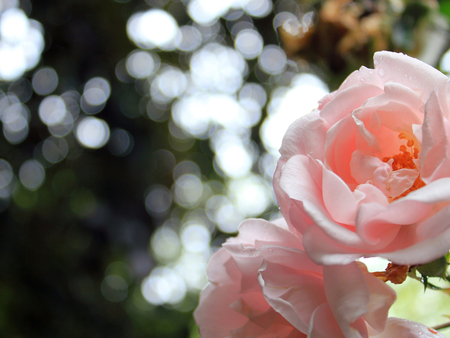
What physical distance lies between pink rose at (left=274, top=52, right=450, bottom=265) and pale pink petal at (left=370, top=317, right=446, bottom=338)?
4 cm

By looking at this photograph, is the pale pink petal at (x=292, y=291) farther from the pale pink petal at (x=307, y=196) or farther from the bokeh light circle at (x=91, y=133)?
the bokeh light circle at (x=91, y=133)

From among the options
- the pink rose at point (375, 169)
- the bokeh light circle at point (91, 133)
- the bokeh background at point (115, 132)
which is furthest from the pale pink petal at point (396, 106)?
the bokeh light circle at point (91, 133)

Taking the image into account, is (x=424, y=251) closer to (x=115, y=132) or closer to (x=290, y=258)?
(x=290, y=258)

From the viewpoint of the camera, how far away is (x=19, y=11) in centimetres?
111

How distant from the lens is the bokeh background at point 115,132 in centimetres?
107

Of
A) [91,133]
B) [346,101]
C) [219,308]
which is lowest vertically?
[91,133]

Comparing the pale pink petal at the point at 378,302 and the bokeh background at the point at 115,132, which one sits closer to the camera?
the pale pink petal at the point at 378,302

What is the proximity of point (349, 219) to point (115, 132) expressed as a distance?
116 cm

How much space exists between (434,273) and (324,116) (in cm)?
7

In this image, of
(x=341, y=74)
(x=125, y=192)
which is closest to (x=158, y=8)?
(x=125, y=192)

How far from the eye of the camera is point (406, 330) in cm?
14

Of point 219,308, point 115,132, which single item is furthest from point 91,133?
point 219,308

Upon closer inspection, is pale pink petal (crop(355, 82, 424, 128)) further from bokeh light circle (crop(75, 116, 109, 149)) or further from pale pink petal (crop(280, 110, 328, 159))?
bokeh light circle (crop(75, 116, 109, 149))

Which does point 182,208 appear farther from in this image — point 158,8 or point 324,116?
point 324,116
